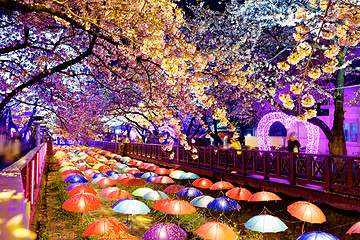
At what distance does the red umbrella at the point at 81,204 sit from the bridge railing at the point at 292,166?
25.6ft

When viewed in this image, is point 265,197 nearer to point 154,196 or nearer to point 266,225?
point 266,225

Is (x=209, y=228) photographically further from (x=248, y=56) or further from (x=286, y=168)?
(x=248, y=56)

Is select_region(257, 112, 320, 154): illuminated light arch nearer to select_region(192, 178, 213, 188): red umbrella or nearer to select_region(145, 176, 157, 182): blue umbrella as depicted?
select_region(192, 178, 213, 188): red umbrella

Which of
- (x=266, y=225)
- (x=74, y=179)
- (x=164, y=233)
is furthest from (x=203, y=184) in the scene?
(x=74, y=179)

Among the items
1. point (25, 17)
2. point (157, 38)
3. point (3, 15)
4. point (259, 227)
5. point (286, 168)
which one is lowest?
point (259, 227)

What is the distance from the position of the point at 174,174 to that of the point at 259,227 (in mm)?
9253

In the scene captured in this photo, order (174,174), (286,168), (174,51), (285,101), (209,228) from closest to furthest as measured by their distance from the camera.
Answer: (285,101) → (174,51) → (209,228) → (286,168) → (174,174)

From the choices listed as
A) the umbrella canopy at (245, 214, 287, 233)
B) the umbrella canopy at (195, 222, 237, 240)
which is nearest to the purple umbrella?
the umbrella canopy at (195, 222, 237, 240)

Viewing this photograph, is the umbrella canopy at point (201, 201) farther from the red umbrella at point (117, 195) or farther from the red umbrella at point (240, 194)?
the red umbrella at point (117, 195)

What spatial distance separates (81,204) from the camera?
34.8ft

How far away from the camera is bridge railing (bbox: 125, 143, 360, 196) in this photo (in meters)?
9.98

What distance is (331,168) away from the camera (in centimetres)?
1064

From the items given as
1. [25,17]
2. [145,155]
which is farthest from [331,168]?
[145,155]

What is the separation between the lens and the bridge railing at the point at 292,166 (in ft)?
32.8
